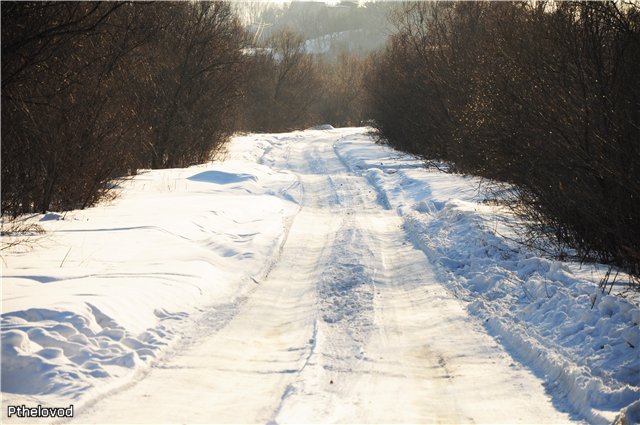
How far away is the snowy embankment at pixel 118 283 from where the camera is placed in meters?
5.27

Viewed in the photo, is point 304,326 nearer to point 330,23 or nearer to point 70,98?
→ point 70,98

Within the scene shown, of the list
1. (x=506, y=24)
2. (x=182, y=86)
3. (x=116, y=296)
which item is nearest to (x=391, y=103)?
(x=182, y=86)

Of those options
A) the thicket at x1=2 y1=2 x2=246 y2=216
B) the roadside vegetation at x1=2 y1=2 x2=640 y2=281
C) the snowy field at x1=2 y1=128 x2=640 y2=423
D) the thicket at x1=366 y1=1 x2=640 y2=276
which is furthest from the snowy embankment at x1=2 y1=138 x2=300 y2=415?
the thicket at x1=366 y1=1 x2=640 y2=276

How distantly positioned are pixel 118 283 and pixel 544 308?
16.6 feet

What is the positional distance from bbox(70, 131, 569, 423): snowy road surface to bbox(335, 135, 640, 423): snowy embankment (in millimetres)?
254

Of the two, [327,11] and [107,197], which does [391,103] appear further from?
[327,11]

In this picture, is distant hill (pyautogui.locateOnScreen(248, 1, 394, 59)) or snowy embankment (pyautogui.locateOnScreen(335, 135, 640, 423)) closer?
snowy embankment (pyautogui.locateOnScreen(335, 135, 640, 423))

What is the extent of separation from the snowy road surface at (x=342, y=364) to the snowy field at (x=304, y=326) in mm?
23

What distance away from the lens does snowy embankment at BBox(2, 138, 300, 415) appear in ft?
17.3

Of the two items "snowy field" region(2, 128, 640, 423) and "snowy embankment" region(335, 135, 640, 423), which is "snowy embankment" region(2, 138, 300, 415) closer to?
"snowy field" region(2, 128, 640, 423)

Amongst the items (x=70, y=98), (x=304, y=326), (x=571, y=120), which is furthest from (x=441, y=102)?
(x=304, y=326)

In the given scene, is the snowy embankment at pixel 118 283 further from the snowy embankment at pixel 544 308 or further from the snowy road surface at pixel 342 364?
the snowy embankment at pixel 544 308

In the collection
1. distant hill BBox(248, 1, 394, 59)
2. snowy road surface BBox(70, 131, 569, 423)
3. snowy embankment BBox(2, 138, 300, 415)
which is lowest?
snowy road surface BBox(70, 131, 569, 423)

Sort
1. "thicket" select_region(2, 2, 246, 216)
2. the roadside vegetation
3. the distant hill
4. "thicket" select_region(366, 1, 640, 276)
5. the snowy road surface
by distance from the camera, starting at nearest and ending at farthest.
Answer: the snowy road surface
"thicket" select_region(366, 1, 640, 276)
the roadside vegetation
"thicket" select_region(2, 2, 246, 216)
the distant hill
